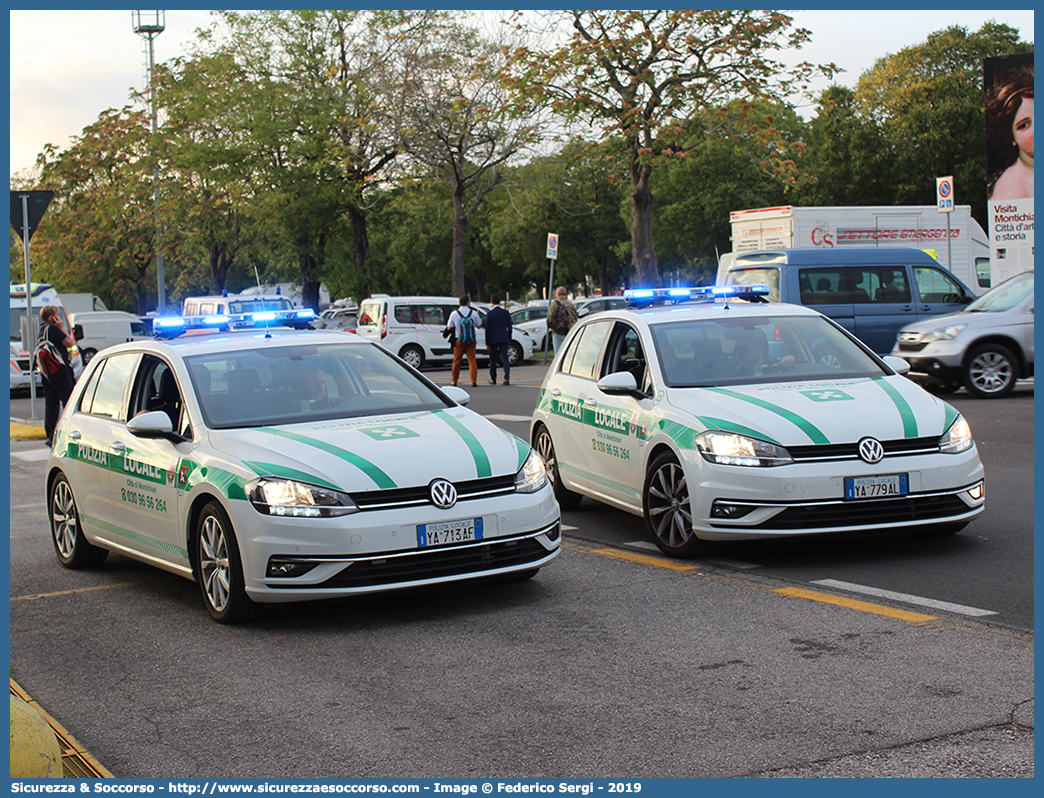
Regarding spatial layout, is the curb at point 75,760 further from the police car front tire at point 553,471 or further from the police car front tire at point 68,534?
Answer: the police car front tire at point 553,471

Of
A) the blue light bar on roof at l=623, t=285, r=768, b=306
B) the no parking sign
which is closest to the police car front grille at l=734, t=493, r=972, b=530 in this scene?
the blue light bar on roof at l=623, t=285, r=768, b=306

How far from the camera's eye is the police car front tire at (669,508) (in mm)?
7840

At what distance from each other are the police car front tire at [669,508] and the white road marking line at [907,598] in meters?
0.94

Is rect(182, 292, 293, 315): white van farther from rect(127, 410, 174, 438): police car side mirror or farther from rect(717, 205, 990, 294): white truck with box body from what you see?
rect(127, 410, 174, 438): police car side mirror

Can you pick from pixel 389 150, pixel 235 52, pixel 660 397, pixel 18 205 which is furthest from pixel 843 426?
pixel 235 52

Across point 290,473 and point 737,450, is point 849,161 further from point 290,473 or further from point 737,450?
point 290,473

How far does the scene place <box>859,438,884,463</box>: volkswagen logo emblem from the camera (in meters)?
7.53

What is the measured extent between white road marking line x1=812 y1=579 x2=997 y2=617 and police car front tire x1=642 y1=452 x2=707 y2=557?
3.08ft

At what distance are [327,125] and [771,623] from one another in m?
41.0

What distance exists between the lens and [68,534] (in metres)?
8.50

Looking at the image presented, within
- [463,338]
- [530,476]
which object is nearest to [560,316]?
[463,338]

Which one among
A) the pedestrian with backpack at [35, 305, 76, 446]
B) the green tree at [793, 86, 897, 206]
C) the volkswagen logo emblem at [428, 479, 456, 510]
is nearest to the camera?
the volkswagen logo emblem at [428, 479, 456, 510]

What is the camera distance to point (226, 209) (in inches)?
1940

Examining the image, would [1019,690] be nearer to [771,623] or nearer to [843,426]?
[771,623]
